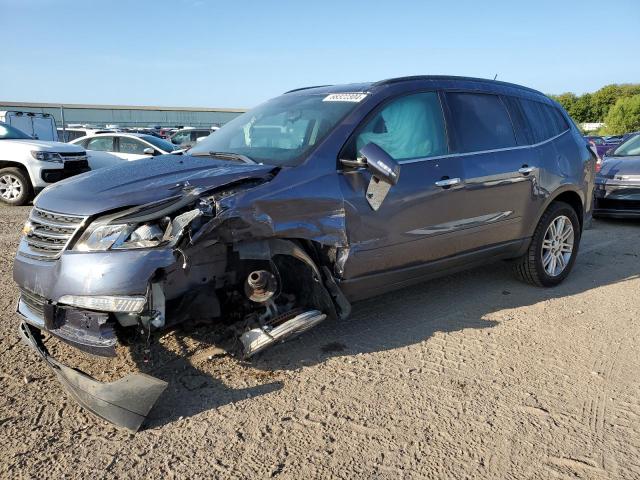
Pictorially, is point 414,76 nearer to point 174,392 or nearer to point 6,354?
point 174,392

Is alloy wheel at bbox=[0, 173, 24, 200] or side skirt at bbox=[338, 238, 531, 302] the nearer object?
side skirt at bbox=[338, 238, 531, 302]

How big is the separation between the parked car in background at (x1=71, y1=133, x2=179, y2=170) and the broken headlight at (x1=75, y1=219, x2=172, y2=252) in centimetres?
915

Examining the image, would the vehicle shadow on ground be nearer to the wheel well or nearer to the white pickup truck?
the wheel well

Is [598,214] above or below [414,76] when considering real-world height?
below

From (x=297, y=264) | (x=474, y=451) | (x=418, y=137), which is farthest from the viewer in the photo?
(x=418, y=137)

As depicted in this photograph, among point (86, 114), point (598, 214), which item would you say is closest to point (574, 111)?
point (86, 114)

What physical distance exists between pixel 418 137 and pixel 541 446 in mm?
2288

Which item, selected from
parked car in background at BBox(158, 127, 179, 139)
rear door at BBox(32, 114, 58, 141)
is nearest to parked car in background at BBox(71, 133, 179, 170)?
rear door at BBox(32, 114, 58, 141)

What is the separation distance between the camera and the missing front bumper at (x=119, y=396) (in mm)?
2680

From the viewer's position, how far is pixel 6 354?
11.4 feet

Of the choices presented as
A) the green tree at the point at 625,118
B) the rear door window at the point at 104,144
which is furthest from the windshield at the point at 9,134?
the green tree at the point at 625,118

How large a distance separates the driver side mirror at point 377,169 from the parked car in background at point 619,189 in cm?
614

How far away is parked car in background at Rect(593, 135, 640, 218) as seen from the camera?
7.87 m

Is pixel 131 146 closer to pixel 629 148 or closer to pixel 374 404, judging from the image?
pixel 629 148
